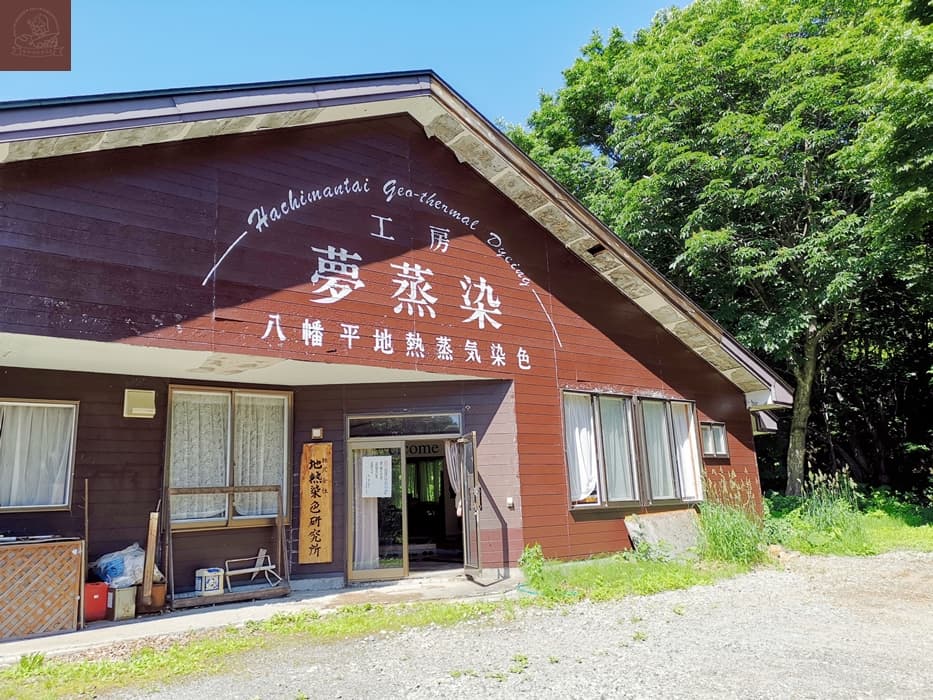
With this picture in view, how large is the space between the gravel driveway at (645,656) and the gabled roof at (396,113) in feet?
15.3

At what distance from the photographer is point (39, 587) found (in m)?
6.19

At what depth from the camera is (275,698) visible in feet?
13.6

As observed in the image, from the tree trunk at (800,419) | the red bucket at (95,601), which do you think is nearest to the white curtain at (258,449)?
the red bucket at (95,601)

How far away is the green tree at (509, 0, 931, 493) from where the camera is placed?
41.4 ft

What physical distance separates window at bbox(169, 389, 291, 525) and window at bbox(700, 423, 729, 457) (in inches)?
279

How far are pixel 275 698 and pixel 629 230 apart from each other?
13351 mm

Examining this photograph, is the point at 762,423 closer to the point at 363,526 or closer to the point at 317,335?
the point at 363,526

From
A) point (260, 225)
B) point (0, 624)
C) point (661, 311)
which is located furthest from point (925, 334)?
point (0, 624)

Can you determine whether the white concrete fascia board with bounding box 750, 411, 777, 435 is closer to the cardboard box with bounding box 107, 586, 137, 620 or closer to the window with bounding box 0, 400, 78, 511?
the cardboard box with bounding box 107, 586, 137, 620

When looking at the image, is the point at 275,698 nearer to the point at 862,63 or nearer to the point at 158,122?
the point at 158,122

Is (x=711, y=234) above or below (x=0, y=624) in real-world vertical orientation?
above

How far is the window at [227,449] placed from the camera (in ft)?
26.0

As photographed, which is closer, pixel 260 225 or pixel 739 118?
pixel 260 225

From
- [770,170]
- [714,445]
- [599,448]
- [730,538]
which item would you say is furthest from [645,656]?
[770,170]
